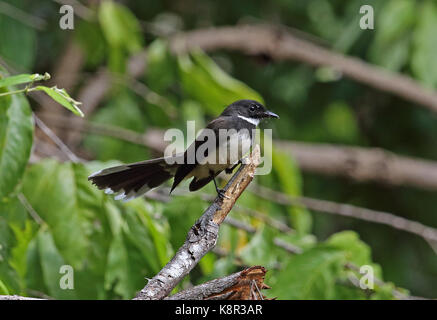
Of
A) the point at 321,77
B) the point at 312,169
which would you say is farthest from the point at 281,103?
the point at 312,169

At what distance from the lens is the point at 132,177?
3.07 metres

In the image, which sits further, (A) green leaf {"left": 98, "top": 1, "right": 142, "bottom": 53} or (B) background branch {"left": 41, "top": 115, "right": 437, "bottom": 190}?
(B) background branch {"left": 41, "top": 115, "right": 437, "bottom": 190}

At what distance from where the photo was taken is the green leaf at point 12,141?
9.04 feet

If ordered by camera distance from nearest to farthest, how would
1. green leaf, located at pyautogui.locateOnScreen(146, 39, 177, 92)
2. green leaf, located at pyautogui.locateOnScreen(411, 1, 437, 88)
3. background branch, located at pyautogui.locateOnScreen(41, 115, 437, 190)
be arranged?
green leaf, located at pyautogui.locateOnScreen(146, 39, 177, 92) < green leaf, located at pyautogui.locateOnScreen(411, 1, 437, 88) < background branch, located at pyautogui.locateOnScreen(41, 115, 437, 190)

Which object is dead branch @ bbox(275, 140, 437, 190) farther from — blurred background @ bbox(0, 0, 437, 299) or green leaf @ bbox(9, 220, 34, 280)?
green leaf @ bbox(9, 220, 34, 280)

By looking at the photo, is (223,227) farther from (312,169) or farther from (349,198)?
(349,198)

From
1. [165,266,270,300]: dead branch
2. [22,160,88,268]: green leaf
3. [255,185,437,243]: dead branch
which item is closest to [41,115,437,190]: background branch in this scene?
[255,185,437,243]: dead branch

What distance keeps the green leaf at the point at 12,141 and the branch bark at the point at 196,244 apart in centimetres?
93

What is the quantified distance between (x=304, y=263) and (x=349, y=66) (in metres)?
3.83

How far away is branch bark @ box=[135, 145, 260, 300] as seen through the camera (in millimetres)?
2121

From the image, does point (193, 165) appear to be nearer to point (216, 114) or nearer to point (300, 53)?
point (216, 114)

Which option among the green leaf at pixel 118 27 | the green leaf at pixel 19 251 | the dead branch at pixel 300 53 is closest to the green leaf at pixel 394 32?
the dead branch at pixel 300 53

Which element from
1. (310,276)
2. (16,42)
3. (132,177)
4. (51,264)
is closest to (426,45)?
(310,276)

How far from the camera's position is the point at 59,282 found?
3.06 m
